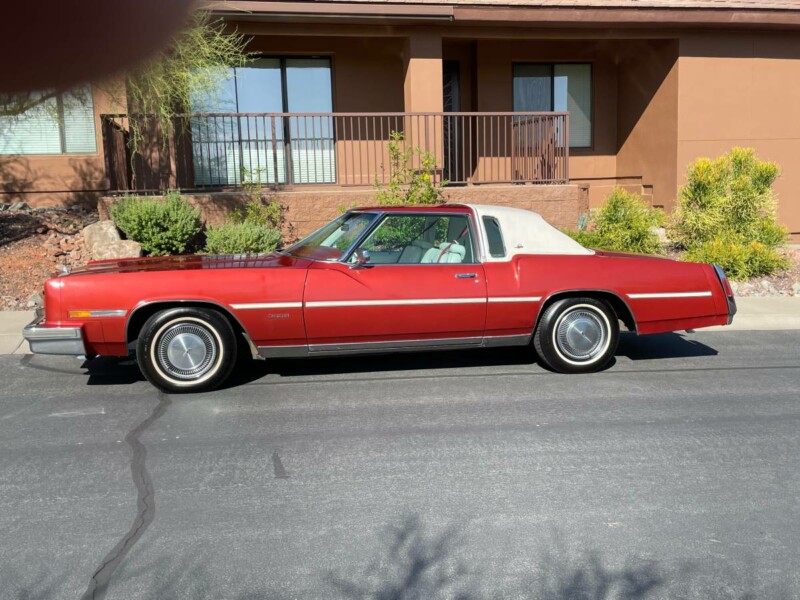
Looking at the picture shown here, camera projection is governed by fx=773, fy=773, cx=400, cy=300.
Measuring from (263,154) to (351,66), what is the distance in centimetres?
260

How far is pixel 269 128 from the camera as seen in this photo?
14.0 meters

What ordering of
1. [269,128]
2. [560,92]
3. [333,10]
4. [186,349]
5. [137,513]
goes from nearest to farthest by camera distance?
[137,513] → [186,349] → [333,10] → [269,128] → [560,92]

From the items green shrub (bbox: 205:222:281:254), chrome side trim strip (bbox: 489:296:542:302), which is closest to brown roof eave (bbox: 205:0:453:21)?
green shrub (bbox: 205:222:281:254)

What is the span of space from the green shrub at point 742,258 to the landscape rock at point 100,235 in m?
8.44

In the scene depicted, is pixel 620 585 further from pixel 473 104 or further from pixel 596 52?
pixel 596 52

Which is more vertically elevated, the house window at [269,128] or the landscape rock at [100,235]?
the house window at [269,128]

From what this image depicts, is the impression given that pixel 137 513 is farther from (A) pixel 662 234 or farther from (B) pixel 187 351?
(A) pixel 662 234

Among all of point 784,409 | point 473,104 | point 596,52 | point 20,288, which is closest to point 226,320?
point 784,409

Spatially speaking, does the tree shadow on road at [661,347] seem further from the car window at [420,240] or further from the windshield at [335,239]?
the windshield at [335,239]

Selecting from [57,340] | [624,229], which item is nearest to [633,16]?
[624,229]

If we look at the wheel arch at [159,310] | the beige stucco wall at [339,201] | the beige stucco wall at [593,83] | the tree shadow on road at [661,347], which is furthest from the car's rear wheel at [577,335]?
the beige stucco wall at [593,83]

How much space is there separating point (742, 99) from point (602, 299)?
373 inches

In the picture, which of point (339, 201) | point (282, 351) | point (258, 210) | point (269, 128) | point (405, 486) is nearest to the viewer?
point (405, 486)

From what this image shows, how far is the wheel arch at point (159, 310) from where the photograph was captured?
6.09m
